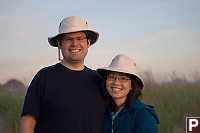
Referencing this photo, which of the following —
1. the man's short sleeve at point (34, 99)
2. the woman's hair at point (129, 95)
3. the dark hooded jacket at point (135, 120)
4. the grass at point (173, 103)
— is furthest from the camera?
the grass at point (173, 103)

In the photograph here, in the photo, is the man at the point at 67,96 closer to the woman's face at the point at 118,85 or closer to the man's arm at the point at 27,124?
the man's arm at the point at 27,124

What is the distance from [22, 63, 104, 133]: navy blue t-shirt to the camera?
7.38 ft

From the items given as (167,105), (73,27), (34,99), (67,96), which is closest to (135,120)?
(67,96)

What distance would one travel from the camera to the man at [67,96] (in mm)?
2254

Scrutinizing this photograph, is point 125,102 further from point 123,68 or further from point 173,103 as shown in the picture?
point 173,103

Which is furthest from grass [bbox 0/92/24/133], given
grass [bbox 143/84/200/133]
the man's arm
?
the man's arm

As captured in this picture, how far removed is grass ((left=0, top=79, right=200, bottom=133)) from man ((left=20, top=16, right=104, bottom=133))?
4.57 meters

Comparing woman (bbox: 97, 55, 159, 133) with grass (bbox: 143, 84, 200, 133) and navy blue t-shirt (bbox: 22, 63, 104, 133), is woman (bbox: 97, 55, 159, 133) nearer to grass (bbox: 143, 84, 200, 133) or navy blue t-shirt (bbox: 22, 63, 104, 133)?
navy blue t-shirt (bbox: 22, 63, 104, 133)

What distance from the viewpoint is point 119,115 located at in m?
2.30

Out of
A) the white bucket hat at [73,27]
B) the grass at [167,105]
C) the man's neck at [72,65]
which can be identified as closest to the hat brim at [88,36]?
the white bucket hat at [73,27]

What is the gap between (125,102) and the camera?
93.5 inches

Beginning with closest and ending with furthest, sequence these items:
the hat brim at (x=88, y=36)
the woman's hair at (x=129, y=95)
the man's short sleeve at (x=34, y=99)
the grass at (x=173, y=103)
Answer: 1. the man's short sleeve at (x=34, y=99)
2. the woman's hair at (x=129, y=95)
3. the hat brim at (x=88, y=36)
4. the grass at (x=173, y=103)

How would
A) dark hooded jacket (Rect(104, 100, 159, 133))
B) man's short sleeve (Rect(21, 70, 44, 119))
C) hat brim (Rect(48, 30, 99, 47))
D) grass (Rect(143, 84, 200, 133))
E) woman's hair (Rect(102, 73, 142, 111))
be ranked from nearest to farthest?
dark hooded jacket (Rect(104, 100, 159, 133)), man's short sleeve (Rect(21, 70, 44, 119)), woman's hair (Rect(102, 73, 142, 111)), hat brim (Rect(48, 30, 99, 47)), grass (Rect(143, 84, 200, 133))

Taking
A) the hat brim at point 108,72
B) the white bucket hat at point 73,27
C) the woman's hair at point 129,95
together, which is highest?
the white bucket hat at point 73,27
